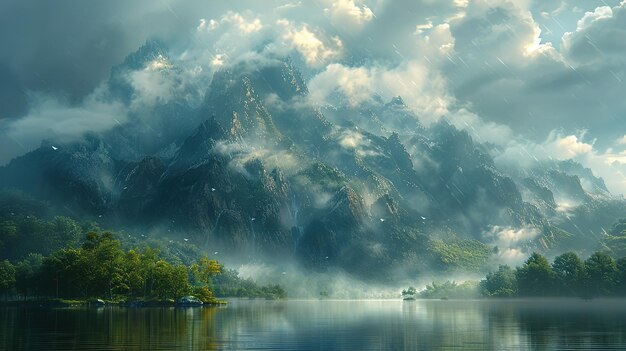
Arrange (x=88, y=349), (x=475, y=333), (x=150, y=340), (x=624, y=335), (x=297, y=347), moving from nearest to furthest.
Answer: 1. (x=88, y=349)
2. (x=297, y=347)
3. (x=150, y=340)
4. (x=624, y=335)
5. (x=475, y=333)

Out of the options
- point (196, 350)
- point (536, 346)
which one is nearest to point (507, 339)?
point (536, 346)

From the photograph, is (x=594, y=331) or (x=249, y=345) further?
(x=594, y=331)

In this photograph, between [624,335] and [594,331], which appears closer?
[624,335]

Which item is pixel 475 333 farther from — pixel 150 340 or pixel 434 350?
pixel 150 340

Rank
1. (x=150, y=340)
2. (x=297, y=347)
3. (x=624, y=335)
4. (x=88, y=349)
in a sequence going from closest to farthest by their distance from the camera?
(x=88, y=349) → (x=297, y=347) → (x=150, y=340) → (x=624, y=335)

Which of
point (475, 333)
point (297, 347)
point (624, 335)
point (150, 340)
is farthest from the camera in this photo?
point (475, 333)

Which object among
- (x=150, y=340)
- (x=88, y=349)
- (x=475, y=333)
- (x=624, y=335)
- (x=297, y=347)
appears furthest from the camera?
(x=475, y=333)

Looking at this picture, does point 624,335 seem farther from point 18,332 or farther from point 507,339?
point 18,332

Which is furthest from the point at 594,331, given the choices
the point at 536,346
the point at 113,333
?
the point at 113,333
